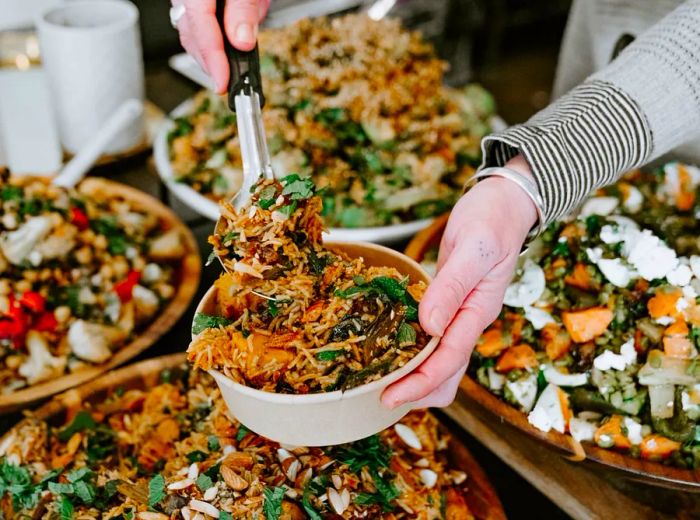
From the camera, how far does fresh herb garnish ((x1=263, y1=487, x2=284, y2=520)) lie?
3.18 feet

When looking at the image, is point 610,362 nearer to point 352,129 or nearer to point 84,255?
point 352,129

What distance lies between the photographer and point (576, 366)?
51.2 inches

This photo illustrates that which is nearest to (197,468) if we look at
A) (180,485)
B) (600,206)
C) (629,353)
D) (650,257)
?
(180,485)

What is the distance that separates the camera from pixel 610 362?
1.25 meters

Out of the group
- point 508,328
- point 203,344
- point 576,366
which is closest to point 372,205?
point 508,328

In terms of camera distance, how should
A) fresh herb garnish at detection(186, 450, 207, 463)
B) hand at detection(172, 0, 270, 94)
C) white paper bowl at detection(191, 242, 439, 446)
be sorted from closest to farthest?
white paper bowl at detection(191, 242, 439, 446) < fresh herb garnish at detection(186, 450, 207, 463) < hand at detection(172, 0, 270, 94)

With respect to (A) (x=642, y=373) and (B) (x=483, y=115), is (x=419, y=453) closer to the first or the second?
(A) (x=642, y=373)

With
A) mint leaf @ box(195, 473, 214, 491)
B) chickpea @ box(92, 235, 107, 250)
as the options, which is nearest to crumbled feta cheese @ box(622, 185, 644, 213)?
mint leaf @ box(195, 473, 214, 491)

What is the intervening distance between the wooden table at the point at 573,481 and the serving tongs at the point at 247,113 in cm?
58

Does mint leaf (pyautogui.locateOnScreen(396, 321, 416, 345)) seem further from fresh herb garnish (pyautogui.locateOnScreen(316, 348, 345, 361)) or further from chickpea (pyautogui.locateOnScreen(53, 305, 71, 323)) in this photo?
chickpea (pyautogui.locateOnScreen(53, 305, 71, 323))

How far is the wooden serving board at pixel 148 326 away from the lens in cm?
129

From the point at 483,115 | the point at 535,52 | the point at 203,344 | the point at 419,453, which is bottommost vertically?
the point at 535,52

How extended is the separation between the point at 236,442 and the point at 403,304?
39 centimetres

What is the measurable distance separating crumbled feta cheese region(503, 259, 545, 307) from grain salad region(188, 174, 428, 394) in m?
0.38
